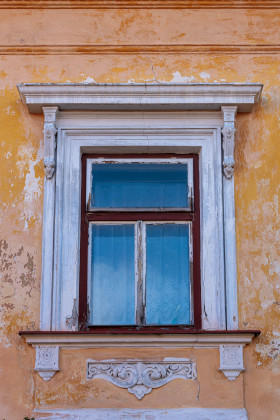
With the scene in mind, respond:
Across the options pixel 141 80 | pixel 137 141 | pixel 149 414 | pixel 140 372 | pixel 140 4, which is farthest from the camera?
pixel 140 4

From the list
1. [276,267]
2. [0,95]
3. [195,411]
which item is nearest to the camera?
[195,411]

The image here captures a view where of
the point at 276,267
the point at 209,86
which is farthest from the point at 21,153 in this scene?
the point at 276,267

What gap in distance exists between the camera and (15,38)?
7.79 metres

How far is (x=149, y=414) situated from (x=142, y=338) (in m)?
0.56

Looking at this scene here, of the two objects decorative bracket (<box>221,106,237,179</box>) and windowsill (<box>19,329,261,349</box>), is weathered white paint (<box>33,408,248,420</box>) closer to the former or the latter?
windowsill (<box>19,329,261,349</box>)

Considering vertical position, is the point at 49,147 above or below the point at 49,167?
above

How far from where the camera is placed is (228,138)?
24.3 ft

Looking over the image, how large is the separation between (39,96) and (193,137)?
131 centimetres

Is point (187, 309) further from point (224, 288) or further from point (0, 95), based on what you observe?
point (0, 95)

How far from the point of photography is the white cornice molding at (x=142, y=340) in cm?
686

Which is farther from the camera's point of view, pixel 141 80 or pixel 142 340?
pixel 141 80

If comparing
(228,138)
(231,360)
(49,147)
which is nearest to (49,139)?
(49,147)

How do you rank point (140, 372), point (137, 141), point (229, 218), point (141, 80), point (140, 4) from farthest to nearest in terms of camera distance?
point (140, 4) < point (141, 80) < point (137, 141) < point (229, 218) < point (140, 372)

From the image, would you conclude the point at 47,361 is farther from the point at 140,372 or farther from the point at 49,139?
the point at 49,139
